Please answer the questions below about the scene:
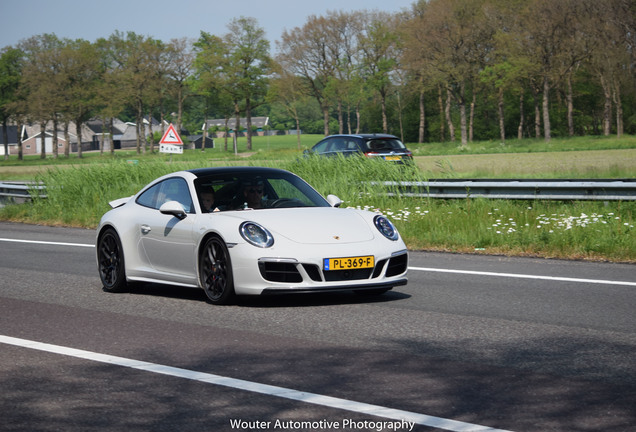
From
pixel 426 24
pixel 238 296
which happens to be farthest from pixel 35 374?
pixel 426 24

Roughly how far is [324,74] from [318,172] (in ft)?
236

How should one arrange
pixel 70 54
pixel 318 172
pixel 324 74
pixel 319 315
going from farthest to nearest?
pixel 70 54 → pixel 324 74 → pixel 318 172 → pixel 319 315

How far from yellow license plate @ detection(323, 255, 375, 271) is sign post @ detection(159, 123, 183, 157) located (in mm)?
18678

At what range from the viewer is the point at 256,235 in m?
8.16

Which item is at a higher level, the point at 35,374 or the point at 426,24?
the point at 426,24

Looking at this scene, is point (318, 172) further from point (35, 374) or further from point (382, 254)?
point (35, 374)

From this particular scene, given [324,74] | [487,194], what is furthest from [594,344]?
[324,74]

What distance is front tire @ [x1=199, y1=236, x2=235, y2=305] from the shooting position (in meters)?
8.20

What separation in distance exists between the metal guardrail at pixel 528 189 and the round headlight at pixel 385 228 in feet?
20.7

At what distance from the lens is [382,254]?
8.25 m

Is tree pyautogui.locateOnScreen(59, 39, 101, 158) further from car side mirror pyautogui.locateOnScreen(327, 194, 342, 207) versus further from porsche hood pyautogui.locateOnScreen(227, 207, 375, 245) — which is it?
porsche hood pyautogui.locateOnScreen(227, 207, 375, 245)

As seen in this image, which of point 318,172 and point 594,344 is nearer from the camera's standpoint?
point 594,344

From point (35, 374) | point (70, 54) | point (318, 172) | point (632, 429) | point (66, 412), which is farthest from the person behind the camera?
point (70, 54)

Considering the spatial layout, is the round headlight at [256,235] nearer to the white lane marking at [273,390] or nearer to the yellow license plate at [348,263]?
the yellow license plate at [348,263]
